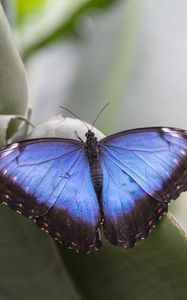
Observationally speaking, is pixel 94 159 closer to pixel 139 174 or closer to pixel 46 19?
pixel 139 174

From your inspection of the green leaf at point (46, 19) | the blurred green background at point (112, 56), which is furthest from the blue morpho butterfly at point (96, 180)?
the green leaf at point (46, 19)

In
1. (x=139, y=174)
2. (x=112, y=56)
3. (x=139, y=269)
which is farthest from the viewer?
(x=112, y=56)

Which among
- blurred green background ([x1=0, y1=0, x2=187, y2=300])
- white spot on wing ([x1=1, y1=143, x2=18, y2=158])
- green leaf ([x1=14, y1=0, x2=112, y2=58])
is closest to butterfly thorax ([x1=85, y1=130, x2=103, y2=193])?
white spot on wing ([x1=1, y1=143, x2=18, y2=158])

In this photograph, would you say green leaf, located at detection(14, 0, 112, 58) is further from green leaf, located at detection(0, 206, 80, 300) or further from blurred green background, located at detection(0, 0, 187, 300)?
green leaf, located at detection(0, 206, 80, 300)

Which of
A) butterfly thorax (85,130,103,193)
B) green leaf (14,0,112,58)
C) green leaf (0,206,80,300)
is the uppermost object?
green leaf (14,0,112,58)

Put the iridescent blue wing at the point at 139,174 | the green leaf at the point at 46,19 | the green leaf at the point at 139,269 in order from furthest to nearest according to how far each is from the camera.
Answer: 1. the green leaf at the point at 46,19
2. the iridescent blue wing at the point at 139,174
3. the green leaf at the point at 139,269

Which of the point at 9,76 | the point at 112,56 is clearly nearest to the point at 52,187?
the point at 9,76

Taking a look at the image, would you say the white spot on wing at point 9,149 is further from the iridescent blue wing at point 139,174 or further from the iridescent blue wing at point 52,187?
the iridescent blue wing at point 139,174
